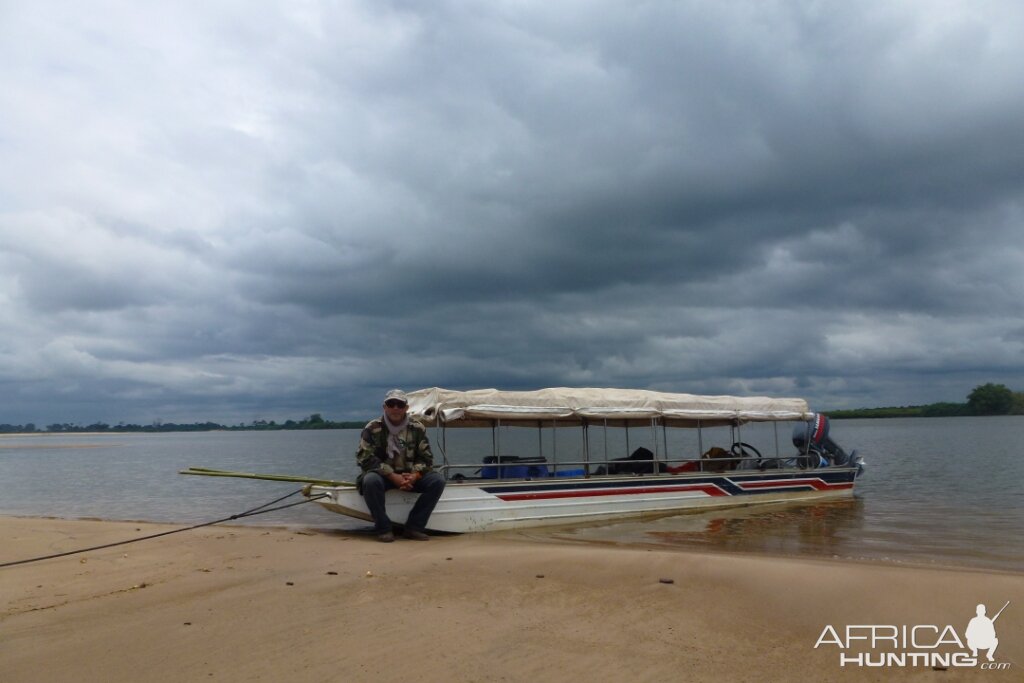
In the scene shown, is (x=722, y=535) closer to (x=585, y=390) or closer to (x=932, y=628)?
(x=585, y=390)

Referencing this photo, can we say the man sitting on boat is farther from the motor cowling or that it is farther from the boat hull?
the motor cowling

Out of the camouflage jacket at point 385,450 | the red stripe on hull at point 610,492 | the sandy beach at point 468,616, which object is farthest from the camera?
the red stripe on hull at point 610,492

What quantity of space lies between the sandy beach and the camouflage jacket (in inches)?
84.5

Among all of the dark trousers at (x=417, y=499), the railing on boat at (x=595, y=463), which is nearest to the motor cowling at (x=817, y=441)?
the railing on boat at (x=595, y=463)

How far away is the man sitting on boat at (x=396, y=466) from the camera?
10.6 metres

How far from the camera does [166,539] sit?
11.0m

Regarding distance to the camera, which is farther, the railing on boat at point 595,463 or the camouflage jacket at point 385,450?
Answer: the railing on boat at point 595,463

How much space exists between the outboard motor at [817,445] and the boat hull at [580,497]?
0.74m

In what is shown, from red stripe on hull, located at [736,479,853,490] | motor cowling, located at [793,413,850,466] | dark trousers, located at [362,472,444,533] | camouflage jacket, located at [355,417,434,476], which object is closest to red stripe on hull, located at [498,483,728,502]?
red stripe on hull, located at [736,479,853,490]

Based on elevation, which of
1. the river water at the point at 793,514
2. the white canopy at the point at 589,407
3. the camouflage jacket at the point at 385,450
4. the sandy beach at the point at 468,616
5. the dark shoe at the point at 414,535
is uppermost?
the white canopy at the point at 589,407

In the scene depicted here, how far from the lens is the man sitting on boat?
419 inches

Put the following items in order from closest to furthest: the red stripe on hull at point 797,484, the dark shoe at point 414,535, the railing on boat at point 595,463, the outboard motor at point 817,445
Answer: the dark shoe at point 414,535 → the railing on boat at point 595,463 → the red stripe on hull at point 797,484 → the outboard motor at point 817,445

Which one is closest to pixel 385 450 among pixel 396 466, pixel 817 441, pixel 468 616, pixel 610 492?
pixel 396 466

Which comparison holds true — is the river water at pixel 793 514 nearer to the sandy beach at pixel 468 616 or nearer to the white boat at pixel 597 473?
the white boat at pixel 597 473
